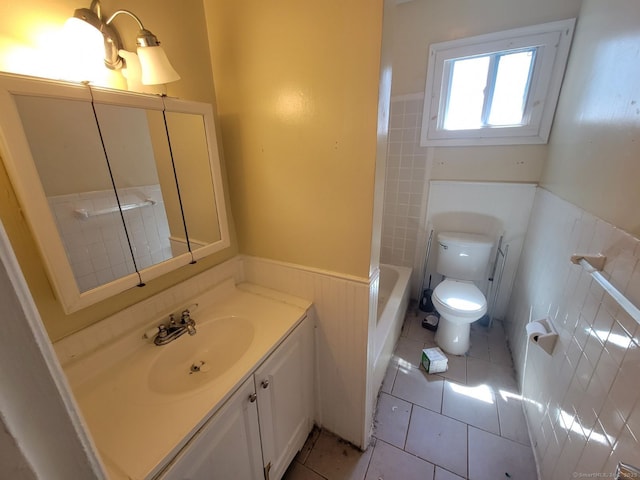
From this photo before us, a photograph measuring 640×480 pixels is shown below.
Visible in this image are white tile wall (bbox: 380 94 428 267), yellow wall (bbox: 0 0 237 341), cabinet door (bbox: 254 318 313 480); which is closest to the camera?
yellow wall (bbox: 0 0 237 341)

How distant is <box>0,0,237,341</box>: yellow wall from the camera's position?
0.68 metres

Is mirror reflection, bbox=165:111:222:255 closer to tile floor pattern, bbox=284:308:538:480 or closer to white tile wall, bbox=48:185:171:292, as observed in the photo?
white tile wall, bbox=48:185:171:292

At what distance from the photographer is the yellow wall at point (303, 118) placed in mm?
912

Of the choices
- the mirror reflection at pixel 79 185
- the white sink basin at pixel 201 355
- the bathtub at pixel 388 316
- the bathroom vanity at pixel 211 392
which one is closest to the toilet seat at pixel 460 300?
the bathtub at pixel 388 316

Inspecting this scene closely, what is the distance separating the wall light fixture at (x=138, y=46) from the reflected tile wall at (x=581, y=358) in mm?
1581

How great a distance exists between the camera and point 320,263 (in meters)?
1.20

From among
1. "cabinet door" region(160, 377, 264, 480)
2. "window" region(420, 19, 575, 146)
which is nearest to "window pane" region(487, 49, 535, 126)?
"window" region(420, 19, 575, 146)

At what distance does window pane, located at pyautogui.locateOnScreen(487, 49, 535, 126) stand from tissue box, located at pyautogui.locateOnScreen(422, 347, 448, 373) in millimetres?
1784

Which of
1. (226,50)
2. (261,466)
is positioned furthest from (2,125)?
(261,466)

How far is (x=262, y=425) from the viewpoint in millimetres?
1008

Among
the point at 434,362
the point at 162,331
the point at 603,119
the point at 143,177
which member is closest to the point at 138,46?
the point at 143,177

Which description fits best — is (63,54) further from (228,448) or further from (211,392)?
(228,448)

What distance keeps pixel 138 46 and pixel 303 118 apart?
575mm

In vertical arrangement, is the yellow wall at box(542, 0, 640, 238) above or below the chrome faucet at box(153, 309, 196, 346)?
above
